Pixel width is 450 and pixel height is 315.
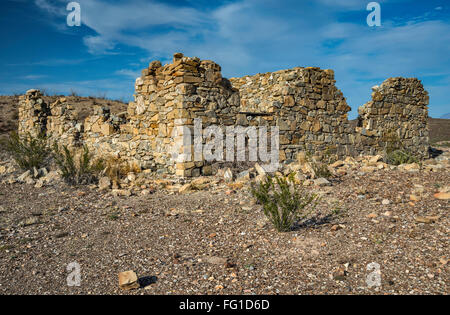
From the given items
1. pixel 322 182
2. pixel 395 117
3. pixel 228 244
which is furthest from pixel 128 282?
pixel 395 117

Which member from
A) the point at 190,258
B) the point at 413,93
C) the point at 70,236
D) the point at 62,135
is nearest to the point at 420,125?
the point at 413,93

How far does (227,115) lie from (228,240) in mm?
4122

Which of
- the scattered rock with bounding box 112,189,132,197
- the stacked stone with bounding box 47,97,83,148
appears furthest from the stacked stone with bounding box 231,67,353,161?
the stacked stone with bounding box 47,97,83,148

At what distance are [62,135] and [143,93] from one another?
15.8 feet

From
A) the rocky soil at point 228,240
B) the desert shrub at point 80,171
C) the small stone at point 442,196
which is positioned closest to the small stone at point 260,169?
the rocky soil at point 228,240

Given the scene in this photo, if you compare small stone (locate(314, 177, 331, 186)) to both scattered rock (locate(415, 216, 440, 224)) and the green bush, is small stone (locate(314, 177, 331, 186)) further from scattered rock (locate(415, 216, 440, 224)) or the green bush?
the green bush

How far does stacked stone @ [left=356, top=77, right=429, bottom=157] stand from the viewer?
10219 millimetres

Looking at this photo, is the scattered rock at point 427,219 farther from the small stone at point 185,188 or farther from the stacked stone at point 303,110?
the stacked stone at point 303,110

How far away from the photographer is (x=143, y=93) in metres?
7.94

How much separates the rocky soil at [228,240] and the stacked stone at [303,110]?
8.51 feet

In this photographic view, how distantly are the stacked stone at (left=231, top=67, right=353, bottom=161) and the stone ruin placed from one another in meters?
0.03

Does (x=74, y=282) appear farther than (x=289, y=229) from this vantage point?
No

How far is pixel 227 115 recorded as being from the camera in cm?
745
